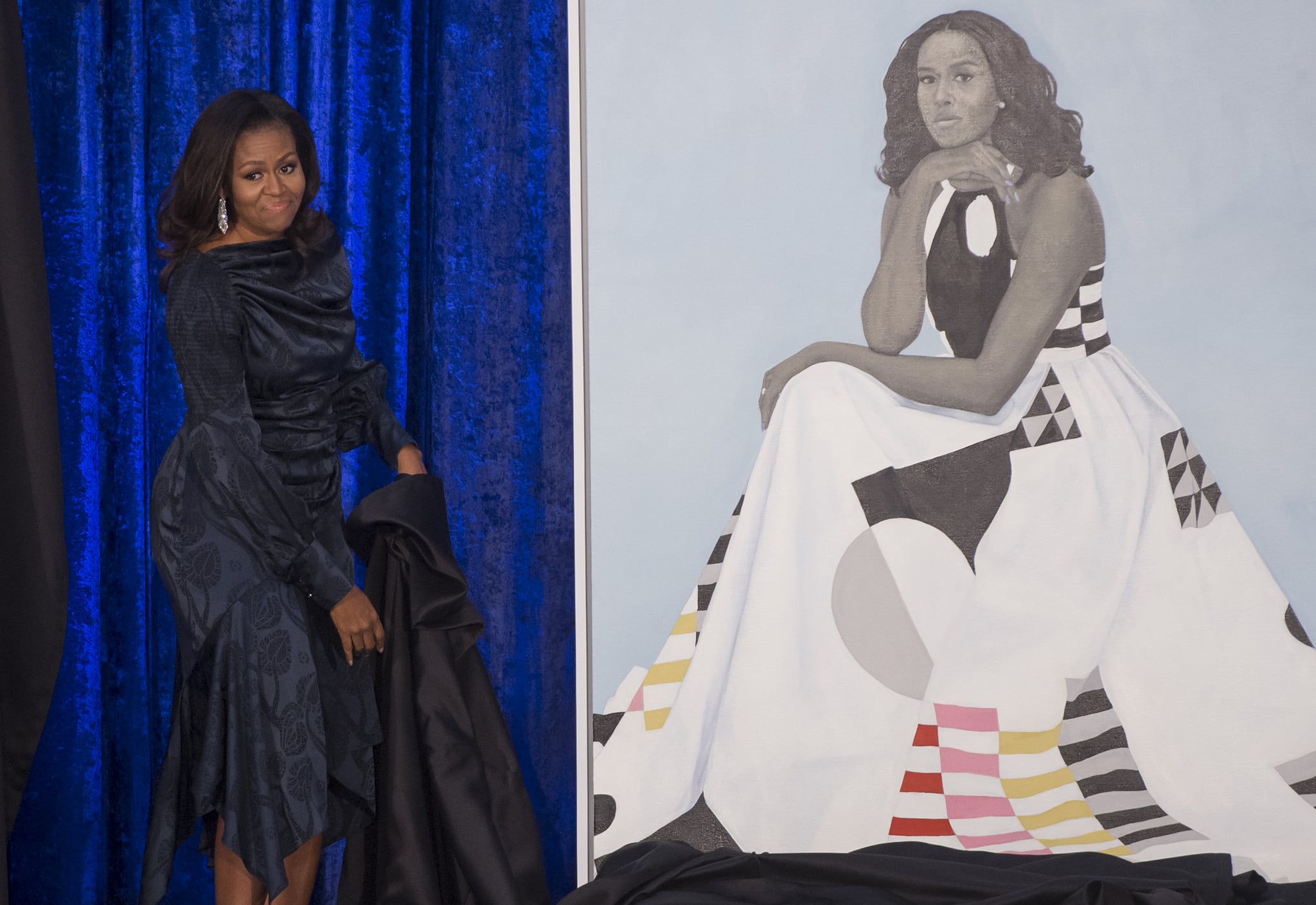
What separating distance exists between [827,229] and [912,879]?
1208 millimetres

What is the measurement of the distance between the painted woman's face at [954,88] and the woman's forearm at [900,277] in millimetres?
109

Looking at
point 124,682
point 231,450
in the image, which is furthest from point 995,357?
point 124,682

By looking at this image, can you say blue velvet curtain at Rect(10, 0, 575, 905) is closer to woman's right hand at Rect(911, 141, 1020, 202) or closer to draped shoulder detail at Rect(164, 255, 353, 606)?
draped shoulder detail at Rect(164, 255, 353, 606)

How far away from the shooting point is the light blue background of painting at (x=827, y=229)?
6.10 feet

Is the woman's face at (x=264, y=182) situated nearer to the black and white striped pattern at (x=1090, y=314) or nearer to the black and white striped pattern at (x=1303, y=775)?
the black and white striped pattern at (x=1090, y=314)

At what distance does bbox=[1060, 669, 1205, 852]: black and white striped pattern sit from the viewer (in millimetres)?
1812

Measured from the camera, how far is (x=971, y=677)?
1.85m

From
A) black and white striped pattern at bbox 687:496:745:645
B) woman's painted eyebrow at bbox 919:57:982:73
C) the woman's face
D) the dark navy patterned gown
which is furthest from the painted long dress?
the woman's face

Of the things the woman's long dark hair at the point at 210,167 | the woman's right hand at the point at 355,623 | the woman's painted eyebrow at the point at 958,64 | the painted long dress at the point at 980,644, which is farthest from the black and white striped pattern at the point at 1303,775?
the woman's long dark hair at the point at 210,167

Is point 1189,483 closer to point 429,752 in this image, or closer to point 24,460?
point 429,752

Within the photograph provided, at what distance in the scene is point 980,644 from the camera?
185 centimetres

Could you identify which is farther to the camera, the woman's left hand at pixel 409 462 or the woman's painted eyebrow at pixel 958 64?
the woman's painted eyebrow at pixel 958 64

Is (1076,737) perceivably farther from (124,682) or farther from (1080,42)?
(124,682)

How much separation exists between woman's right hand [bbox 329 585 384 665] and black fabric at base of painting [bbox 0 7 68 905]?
25.4 inches
